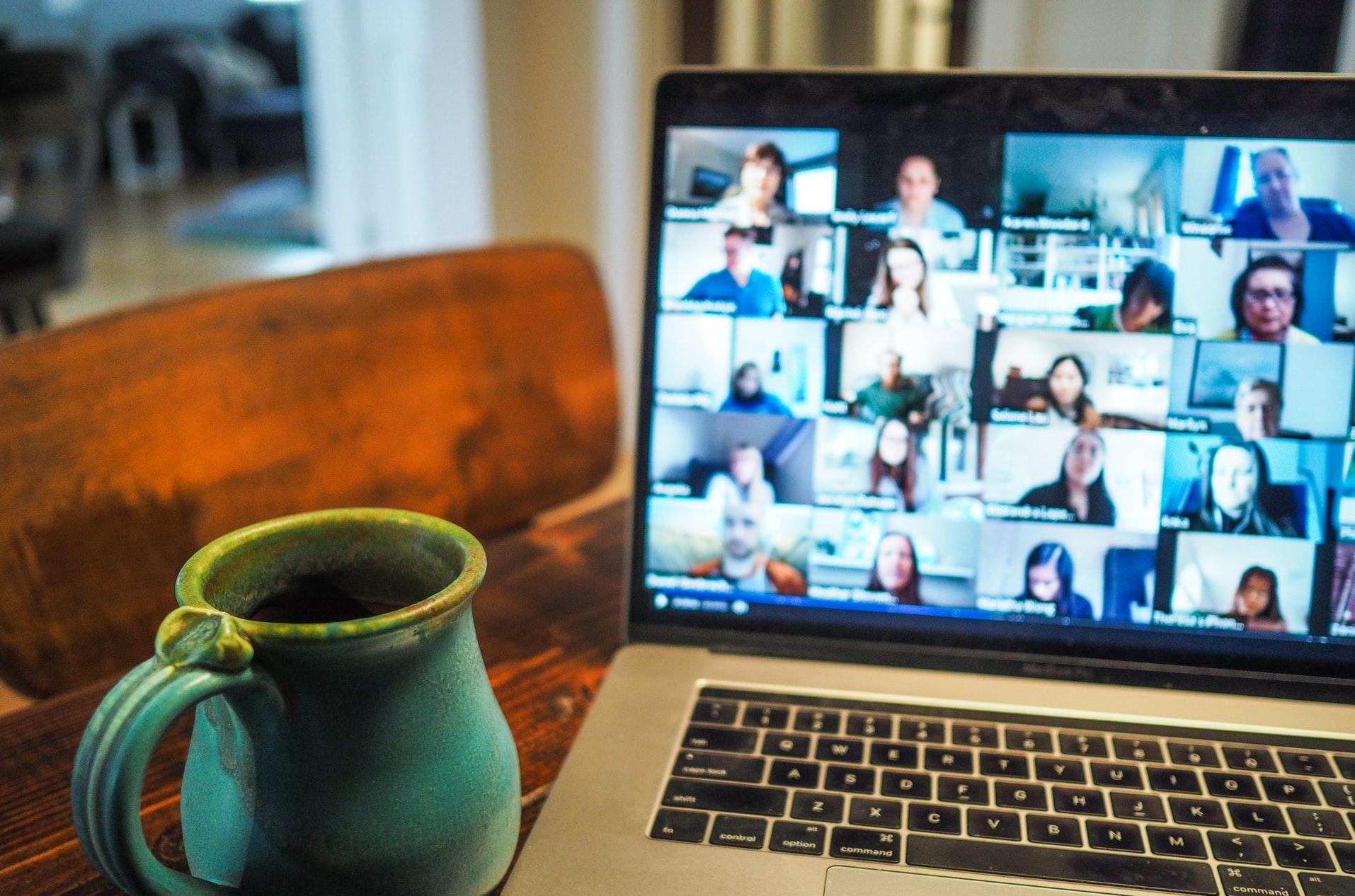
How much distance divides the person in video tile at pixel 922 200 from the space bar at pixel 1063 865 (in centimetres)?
28

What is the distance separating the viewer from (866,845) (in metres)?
0.41

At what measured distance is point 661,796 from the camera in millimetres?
449

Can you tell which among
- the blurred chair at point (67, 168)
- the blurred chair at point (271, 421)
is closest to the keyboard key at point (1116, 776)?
the blurred chair at point (271, 421)

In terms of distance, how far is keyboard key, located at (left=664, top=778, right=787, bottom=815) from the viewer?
0.44 meters

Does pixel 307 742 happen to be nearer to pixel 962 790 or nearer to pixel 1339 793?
pixel 962 790

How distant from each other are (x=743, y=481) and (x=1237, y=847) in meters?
0.27

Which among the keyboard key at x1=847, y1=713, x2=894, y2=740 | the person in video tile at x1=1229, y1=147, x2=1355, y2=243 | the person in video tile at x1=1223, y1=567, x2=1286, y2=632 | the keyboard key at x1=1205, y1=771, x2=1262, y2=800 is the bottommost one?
the keyboard key at x1=1205, y1=771, x2=1262, y2=800

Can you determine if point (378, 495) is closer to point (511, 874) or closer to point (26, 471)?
point (26, 471)

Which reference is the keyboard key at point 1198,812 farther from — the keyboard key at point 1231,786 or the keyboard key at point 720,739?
the keyboard key at point 720,739

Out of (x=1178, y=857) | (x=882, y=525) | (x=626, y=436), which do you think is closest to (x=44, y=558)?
(x=882, y=525)

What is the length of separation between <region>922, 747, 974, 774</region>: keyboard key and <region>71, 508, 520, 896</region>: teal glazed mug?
18 cm

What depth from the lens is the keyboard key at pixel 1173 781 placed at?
0.44 m

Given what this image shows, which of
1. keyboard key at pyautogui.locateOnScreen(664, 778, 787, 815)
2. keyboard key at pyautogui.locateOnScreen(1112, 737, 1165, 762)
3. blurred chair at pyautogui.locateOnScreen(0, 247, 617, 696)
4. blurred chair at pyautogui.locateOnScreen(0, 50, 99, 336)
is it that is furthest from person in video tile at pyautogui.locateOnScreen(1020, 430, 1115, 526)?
blurred chair at pyautogui.locateOnScreen(0, 50, 99, 336)

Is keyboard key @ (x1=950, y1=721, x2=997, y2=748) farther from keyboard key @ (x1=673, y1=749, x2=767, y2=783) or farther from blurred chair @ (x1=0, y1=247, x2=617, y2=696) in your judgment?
blurred chair @ (x1=0, y1=247, x2=617, y2=696)
